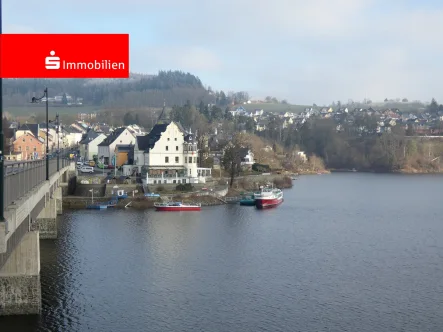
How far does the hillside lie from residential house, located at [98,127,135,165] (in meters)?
72.4

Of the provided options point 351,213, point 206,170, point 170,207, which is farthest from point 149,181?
point 351,213

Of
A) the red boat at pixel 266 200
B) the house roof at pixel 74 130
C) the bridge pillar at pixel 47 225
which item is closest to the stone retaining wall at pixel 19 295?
the bridge pillar at pixel 47 225

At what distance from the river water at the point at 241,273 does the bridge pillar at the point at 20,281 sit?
0.39m

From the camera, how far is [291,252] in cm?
3161

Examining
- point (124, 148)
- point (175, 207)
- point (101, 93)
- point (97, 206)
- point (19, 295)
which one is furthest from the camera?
point (101, 93)

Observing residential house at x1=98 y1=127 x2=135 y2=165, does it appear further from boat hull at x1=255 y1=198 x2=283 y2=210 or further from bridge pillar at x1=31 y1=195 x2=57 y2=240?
bridge pillar at x1=31 y1=195 x2=57 y2=240

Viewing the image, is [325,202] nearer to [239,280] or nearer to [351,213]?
[351,213]

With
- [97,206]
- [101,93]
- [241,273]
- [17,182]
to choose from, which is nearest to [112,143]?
[97,206]

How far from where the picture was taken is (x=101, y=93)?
18100 cm

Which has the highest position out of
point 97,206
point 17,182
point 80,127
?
point 80,127

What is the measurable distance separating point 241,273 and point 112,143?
4749 centimetres

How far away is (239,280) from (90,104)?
152 meters

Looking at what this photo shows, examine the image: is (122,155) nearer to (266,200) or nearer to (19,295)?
(266,200)

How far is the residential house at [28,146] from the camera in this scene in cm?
6544
